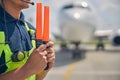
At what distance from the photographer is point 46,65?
167cm

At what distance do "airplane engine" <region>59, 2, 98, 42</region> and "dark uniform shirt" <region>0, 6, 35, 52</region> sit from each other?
17.9 metres

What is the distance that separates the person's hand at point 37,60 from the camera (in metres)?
1.56

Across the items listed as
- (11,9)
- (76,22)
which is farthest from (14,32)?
(76,22)

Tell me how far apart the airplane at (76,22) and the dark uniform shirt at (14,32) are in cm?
1787

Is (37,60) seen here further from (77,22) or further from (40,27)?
(77,22)

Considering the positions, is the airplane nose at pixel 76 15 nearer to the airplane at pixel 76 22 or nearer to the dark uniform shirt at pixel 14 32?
the airplane at pixel 76 22

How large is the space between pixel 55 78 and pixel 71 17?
29.0 feet

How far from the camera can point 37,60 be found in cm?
157

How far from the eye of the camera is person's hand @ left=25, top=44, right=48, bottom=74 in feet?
5.12

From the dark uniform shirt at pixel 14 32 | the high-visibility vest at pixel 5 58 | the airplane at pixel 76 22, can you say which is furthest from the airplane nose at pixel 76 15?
the high-visibility vest at pixel 5 58

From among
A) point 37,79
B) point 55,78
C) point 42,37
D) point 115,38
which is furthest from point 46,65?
point 115,38

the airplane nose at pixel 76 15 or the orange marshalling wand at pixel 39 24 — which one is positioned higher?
the airplane nose at pixel 76 15

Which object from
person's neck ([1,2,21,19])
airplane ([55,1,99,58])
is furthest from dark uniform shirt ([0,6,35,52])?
airplane ([55,1,99,58])

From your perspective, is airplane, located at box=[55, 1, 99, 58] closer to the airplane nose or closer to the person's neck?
the airplane nose
